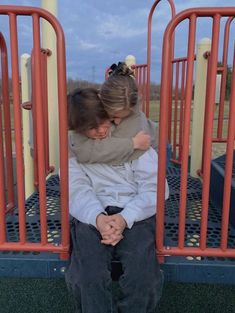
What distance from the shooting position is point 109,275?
1497mm

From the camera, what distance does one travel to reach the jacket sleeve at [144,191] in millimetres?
A: 1621

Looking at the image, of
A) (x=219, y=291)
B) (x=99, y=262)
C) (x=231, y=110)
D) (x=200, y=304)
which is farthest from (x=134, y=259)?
(x=219, y=291)

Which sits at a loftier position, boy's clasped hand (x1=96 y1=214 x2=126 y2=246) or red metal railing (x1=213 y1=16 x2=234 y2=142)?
red metal railing (x1=213 y1=16 x2=234 y2=142)

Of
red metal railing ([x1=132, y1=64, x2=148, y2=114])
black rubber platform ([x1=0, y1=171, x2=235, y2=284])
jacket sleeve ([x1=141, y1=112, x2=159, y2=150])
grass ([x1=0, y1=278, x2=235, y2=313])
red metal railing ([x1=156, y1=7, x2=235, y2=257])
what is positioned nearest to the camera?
red metal railing ([x1=156, y1=7, x2=235, y2=257])

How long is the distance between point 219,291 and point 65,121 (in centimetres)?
175

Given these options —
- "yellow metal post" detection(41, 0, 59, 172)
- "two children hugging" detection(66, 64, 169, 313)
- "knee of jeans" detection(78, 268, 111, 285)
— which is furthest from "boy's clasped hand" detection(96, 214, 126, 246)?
"yellow metal post" detection(41, 0, 59, 172)

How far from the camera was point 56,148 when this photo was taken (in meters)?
3.22

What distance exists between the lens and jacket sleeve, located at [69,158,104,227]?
1.62m

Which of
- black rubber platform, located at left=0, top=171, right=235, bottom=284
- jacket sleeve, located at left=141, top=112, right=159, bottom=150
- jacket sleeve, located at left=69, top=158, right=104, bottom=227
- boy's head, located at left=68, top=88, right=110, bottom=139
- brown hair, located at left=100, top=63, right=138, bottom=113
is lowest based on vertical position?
A: black rubber platform, located at left=0, top=171, right=235, bottom=284

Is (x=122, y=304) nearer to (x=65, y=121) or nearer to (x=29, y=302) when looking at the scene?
(x=65, y=121)

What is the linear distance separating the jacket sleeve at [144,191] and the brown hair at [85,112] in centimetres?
28

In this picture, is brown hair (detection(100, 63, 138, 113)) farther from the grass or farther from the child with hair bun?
the grass

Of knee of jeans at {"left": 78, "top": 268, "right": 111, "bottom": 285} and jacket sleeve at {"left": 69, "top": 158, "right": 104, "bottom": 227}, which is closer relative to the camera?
knee of jeans at {"left": 78, "top": 268, "right": 111, "bottom": 285}

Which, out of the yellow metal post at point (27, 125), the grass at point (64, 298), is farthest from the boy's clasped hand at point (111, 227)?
the yellow metal post at point (27, 125)
